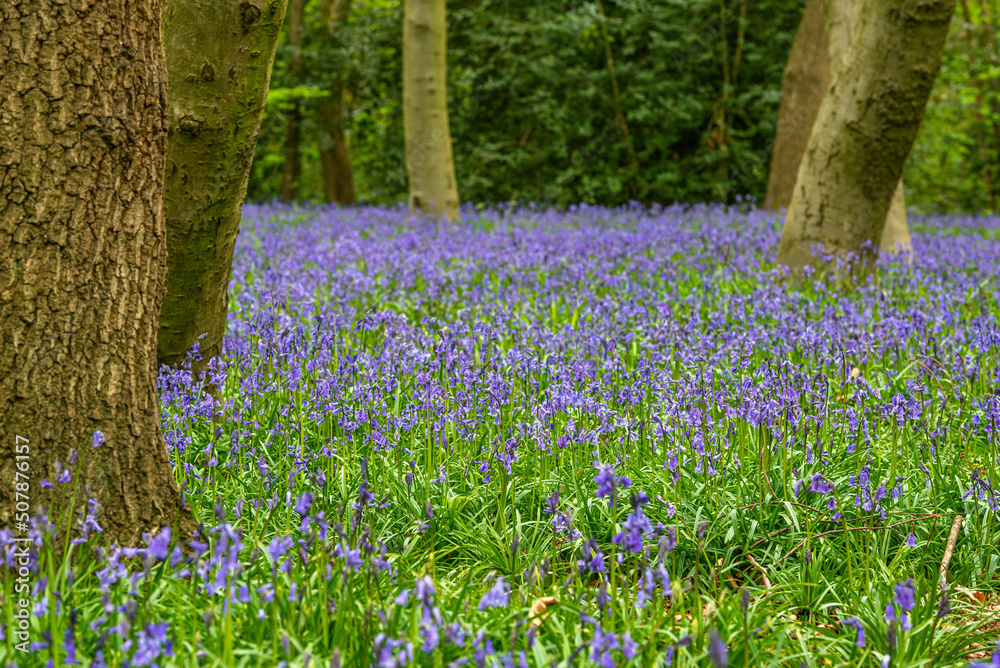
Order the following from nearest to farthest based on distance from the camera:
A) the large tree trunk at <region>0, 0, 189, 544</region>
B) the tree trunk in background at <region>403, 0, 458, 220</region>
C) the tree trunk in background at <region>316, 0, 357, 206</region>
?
1. the large tree trunk at <region>0, 0, 189, 544</region>
2. the tree trunk in background at <region>403, 0, 458, 220</region>
3. the tree trunk in background at <region>316, 0, 357, 206</region>

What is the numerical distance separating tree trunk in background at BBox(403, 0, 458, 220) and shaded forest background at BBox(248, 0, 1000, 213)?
13.0 ft

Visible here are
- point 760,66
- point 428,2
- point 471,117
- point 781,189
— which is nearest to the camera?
point 428,2

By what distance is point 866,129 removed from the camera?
20.7 feet

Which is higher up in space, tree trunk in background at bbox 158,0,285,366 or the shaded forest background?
the shaded forest background

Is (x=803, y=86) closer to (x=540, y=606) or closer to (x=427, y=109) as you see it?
(x=427, y=109)

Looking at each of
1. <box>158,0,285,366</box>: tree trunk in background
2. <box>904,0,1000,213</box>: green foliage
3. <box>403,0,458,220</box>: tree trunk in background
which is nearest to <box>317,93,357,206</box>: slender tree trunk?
<box>403,0,458,220</box>: tree trunk in background

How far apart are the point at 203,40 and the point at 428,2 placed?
317 inches

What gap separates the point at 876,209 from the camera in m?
6.59

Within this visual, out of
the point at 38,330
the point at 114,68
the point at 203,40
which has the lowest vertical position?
the point at 38,330

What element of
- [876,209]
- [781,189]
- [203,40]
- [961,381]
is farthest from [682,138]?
[203,40]

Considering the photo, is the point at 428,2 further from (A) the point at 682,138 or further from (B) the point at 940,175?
(B) the point at 940,175

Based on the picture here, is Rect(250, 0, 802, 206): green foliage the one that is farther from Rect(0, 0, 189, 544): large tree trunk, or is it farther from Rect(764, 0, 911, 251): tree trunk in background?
Rect(0, 0, 189, 544): large tree trunk

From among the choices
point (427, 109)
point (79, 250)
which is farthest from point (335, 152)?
point (79, 250)

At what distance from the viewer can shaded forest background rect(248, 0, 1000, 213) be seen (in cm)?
1528
